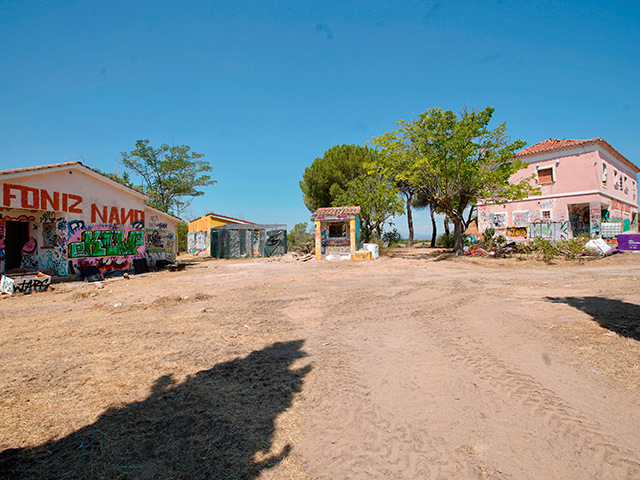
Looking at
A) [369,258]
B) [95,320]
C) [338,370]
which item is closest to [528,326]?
[338,370]

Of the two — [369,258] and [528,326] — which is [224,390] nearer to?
[528,326]

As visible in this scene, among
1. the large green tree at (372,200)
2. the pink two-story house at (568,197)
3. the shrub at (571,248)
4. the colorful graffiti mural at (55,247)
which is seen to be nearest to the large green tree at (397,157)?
the large green tree at (372,200)

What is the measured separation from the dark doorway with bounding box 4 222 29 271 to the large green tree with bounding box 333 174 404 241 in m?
18.7

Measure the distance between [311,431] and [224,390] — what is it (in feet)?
3.76

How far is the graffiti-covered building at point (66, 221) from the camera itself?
1091 cm

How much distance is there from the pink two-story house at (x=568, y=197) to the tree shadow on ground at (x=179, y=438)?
82.2 feet

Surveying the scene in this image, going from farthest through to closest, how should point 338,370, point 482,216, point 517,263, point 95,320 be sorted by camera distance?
1. point 482,216
2. point 517,263
3. point 95,320
4. point 338,370

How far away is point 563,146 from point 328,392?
26.7m

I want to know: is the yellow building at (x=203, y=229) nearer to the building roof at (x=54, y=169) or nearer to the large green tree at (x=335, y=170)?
the large green tree at (x=335, y=170)

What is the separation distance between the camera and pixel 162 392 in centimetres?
328

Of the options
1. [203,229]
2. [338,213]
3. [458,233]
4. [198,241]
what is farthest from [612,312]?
[198,241]

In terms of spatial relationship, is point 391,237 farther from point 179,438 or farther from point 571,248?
point 179,438

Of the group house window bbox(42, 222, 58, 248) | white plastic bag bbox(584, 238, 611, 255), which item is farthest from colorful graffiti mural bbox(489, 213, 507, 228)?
house window bbox(42, 222, 58, 248)

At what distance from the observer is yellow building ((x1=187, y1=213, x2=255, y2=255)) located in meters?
28.0
